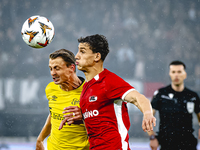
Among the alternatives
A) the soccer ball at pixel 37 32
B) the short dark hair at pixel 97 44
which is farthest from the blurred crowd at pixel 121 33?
the short dark hair at pixel 97 44

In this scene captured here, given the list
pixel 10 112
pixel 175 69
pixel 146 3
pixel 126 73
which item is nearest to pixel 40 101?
pixel 10 112

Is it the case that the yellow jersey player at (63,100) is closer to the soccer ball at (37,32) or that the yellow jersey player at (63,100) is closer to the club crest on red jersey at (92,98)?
the soccer ball at (37,32)

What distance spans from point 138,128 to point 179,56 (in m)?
4.17

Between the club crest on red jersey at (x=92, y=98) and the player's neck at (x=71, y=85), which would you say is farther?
the player's neck at (x=71, y=85)

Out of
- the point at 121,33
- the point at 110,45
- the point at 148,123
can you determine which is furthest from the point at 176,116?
the point at 121,33

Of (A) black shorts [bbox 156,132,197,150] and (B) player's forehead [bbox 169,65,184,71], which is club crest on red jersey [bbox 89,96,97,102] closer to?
(A) black shorts [bbox 156,132,197,150]

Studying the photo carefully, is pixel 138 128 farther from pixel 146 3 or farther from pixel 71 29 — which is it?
pixel 146 3

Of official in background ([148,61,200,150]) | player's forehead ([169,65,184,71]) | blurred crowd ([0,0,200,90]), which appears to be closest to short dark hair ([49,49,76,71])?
official in background ([148,61,200,150])

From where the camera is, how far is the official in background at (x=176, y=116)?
185 inches

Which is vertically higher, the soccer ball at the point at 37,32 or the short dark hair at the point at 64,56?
the soccer ball at the point at 37,32

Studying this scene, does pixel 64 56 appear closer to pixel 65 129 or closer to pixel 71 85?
pixel 71 85

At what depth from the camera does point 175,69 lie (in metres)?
5.00

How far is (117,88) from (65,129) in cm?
111

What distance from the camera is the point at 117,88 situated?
2.36 metres
